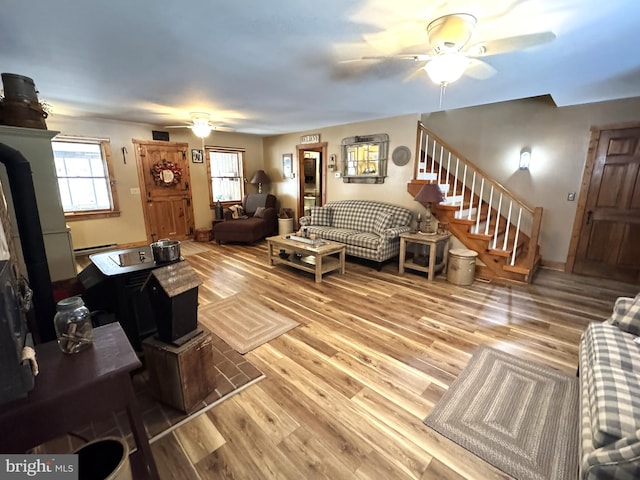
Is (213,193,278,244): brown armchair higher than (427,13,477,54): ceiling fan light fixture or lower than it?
lower

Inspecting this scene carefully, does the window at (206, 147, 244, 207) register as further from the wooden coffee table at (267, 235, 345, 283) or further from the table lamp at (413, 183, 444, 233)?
the table lamp at (413, 183, 444, 233)

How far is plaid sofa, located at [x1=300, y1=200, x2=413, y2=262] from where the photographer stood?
4.18 meters

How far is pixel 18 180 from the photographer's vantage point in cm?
144

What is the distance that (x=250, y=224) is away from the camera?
5734mm

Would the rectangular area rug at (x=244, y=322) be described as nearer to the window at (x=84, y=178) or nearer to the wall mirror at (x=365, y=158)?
the wall mirror at (x=365, y=158)

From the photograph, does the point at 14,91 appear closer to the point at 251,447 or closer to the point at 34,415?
the point at 34,415

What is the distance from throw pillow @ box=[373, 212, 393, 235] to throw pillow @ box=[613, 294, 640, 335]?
2.72 meters

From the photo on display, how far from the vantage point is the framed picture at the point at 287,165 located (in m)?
6.63

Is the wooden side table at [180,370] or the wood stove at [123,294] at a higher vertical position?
the wood stove at [123,294]

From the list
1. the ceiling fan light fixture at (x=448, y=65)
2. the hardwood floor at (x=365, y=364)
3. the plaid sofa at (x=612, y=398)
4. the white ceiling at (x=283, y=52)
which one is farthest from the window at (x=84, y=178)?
the plaid sofa at (x=612, y=398)

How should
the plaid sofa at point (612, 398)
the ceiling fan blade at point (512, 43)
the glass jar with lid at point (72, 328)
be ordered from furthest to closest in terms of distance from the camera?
1. the ceiling fan blade at point (512, 43)
2. the glass jar with lid at point (72, 328)
3. the plaid sofa at point (612, 398)

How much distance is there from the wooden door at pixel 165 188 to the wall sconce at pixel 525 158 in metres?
6.05

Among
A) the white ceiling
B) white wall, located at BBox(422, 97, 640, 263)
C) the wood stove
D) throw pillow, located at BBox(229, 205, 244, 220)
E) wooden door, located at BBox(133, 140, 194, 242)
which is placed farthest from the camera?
throw pillow, located at BBox(229, 205, 244, 220)

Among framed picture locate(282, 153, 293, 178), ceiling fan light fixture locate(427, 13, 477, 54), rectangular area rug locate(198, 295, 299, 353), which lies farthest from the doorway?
ceiling fan light fixture locate(427, 13, 477, 54)
